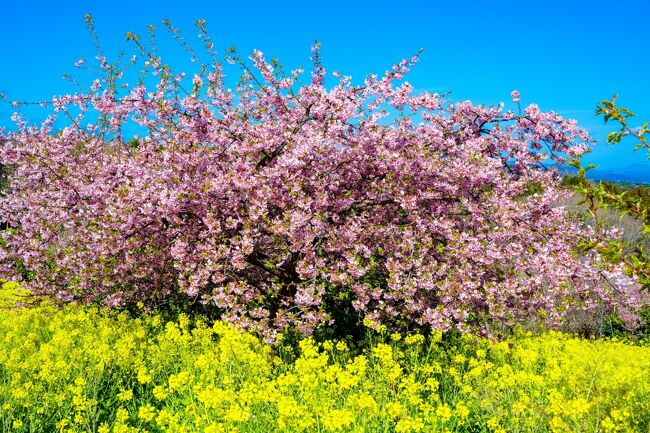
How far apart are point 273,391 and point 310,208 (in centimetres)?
A: 366

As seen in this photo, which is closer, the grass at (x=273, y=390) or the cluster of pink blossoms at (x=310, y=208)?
the grass at (x=273, y=390)

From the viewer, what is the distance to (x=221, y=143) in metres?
9.84

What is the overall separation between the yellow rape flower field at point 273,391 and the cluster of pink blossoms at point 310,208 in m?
0.94

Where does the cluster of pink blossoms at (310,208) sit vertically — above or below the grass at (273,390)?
above

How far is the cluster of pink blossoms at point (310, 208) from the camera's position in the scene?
A: 9.27 metres

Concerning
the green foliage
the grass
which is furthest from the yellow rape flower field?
the green foliage

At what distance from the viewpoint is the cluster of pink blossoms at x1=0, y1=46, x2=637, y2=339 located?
365 inches

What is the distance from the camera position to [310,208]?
375 inches

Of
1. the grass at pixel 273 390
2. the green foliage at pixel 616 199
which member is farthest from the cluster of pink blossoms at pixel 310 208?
the green foliage at pixel 616 199

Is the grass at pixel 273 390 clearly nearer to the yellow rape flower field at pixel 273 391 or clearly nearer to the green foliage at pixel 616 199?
the yellow rape flower field at pixel 273 391

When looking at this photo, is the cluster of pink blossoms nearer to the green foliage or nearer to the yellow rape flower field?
the yellow rape flower field

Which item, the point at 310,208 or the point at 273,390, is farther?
the point at 310,208

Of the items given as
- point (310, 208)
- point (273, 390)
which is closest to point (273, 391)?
point (273, 390)

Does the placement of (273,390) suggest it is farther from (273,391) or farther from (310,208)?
(310,208)
